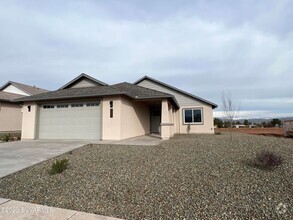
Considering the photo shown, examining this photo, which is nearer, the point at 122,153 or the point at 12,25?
the point at 122,153

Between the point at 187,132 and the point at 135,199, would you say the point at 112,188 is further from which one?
the point at 187,132

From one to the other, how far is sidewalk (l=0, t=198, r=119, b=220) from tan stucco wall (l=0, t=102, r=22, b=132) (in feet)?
53.3

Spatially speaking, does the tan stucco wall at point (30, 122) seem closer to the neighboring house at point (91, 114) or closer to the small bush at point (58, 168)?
Answer: the neighboring house at point (91, 114)

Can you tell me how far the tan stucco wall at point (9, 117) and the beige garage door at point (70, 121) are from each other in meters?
5.96

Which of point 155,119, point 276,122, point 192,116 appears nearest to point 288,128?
point 192,116

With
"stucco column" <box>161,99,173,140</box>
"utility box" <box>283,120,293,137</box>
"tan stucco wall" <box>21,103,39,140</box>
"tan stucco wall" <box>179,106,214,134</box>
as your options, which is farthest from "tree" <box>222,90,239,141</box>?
"tan stucco wall" <box>21,103,39,140</box>

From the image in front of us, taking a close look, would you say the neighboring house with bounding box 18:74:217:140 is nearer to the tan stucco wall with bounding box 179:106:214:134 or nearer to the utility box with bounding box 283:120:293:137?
the tan stucco wall with bounding box 179:106:214:134

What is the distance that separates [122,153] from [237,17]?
8.95m

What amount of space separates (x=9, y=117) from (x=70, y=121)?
8703 millimetres

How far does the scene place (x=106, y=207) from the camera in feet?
11.9

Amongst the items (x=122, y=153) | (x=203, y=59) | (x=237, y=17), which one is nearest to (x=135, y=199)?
(x=122, y=153)

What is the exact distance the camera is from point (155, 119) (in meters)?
18.7

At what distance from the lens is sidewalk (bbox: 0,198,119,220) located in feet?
10.6

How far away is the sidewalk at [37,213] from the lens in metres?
3.24
